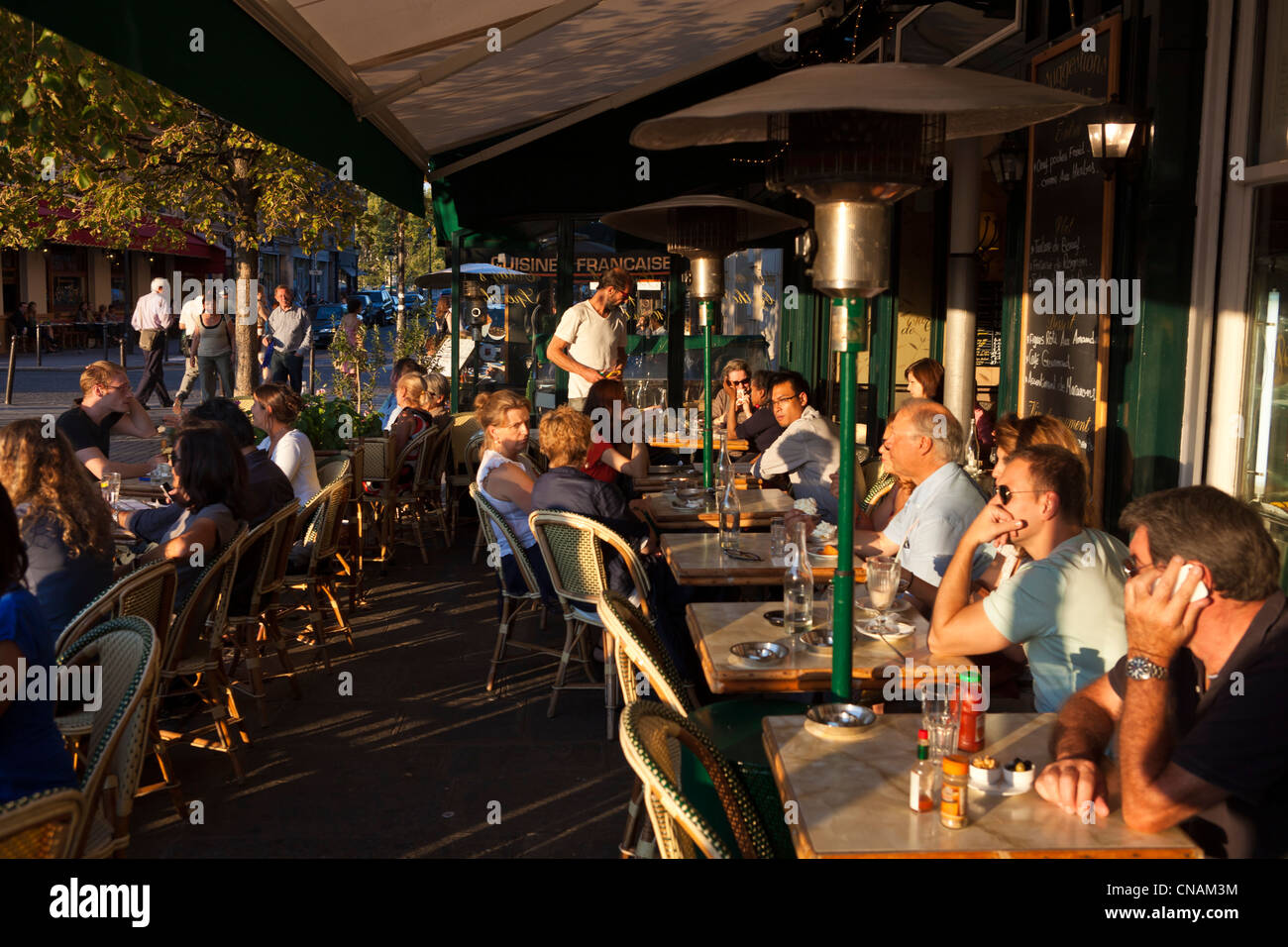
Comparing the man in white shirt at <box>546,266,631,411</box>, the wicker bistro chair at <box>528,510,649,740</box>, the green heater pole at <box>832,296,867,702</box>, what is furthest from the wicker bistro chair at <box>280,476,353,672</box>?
the green heater pole at <box>832,296,867,702</box>

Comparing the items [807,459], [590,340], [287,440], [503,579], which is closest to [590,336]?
[590,340]

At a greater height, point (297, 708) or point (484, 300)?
point (484, 300)

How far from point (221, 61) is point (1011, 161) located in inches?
166

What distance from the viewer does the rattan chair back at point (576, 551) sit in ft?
16.0

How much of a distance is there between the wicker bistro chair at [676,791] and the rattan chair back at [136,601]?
1.77 meters

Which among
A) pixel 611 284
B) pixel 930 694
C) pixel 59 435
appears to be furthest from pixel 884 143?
pixel 611 284

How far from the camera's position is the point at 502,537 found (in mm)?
5734

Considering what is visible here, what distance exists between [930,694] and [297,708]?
3.60 m

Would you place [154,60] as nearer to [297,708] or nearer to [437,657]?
[297,708]

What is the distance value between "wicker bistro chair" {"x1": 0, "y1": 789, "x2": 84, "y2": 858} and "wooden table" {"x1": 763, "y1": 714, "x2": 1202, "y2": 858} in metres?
1.26

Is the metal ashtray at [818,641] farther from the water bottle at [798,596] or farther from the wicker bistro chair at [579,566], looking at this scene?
the wicker bistro chair at [579,566]

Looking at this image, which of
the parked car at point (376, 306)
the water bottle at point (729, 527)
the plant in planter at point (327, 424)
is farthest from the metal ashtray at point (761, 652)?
the parked car at point (376, 306)

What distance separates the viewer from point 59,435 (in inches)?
156

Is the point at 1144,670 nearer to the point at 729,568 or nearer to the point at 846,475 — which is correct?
the point at 846,475
